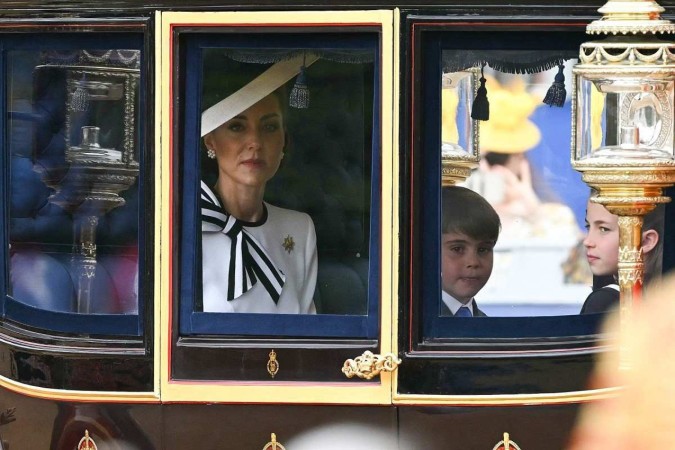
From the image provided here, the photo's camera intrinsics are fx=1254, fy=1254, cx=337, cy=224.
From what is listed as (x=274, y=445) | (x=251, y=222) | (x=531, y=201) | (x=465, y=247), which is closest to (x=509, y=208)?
(x=531, y=201)

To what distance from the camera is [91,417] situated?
12.1ft

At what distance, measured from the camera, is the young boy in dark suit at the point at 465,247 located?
143 inches

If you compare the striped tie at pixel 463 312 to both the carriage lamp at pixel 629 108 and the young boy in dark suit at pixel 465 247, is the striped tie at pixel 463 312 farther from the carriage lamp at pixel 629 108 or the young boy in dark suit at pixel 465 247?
the carriage lamp at pixel 629 108

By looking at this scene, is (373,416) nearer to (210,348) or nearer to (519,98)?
(210,348)

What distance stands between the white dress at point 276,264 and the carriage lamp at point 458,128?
44cm

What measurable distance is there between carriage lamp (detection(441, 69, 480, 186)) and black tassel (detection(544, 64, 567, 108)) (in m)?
0.22

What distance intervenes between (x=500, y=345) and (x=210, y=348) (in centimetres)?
83

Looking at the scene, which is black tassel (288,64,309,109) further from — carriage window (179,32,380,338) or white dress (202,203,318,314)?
white dress (202,203,318,314)

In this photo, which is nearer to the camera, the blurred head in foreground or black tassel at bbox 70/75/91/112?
the blurred head in foreground

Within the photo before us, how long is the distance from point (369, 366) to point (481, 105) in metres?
0.81

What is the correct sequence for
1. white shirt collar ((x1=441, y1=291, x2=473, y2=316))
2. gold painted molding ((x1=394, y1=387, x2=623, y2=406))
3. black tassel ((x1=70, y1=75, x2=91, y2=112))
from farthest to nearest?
black tassel ((x1=70, y1=75, x2=91, y2=112))
white shirt collar ((x1=441, y1=291, x2=473, y2=316))
gold painted molding ((x1=394, y1=387, x2=623, y2=406))

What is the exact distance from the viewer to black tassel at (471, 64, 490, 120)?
358cm

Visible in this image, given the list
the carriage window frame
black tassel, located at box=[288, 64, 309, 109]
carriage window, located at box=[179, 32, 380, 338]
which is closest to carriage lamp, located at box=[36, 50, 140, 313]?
carriage window, located at box=[179, 32, 380, 338]

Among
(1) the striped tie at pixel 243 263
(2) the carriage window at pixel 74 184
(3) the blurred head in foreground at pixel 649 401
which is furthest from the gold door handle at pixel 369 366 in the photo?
(3) the blurred head in foreground at pixel 649 401
